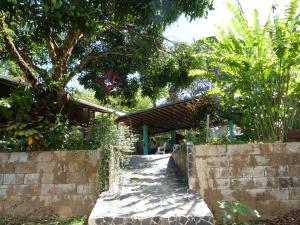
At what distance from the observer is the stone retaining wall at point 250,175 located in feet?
19.9

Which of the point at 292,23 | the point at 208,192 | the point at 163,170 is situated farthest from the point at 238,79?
the point at 163,170

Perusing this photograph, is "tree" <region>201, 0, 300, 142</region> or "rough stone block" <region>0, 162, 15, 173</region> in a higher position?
"tree" <region>201, 0, 300, 142</region>

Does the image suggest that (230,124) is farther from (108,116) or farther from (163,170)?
(108,116)

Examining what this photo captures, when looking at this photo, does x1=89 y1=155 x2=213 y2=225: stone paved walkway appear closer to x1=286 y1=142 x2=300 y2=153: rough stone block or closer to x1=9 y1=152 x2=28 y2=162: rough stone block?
x1=9 y1=152 x2=28 y2=162: rough stone block

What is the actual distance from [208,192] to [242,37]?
309 centimetres

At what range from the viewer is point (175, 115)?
13688 millimetres

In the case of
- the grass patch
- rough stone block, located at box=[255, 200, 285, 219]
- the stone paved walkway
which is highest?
the stone paved walkway

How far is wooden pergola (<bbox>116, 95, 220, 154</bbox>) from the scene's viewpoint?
10023 mm

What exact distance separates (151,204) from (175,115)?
8252mm

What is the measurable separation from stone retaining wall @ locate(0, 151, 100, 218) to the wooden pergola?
450 centimetres

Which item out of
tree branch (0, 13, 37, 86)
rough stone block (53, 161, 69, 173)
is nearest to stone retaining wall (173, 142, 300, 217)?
rough stone block (53, 161, 69, 173)

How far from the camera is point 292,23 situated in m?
6.24

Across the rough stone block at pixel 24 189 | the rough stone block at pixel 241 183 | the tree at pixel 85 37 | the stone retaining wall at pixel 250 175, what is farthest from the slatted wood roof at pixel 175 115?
the rough stone block at pixel 24 189

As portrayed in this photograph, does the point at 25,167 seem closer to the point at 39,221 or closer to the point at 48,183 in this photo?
the point at 48,183
